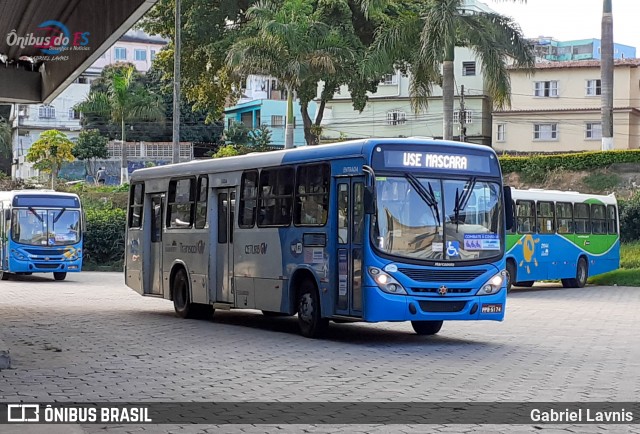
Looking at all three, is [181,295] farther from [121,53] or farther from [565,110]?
[121,53]

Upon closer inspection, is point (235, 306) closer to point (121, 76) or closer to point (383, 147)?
point (383, 147)

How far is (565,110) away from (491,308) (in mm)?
60207

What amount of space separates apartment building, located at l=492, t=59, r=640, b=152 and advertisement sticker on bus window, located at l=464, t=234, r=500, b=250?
58.0m

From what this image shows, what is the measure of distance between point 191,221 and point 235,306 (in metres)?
2.48

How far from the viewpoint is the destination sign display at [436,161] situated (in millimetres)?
16609

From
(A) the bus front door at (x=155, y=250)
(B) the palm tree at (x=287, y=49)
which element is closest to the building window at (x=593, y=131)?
(B) the palm tree at (x=287, y=49)

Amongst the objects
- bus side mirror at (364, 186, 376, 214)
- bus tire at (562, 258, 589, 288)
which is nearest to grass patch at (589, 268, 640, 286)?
bus tire at (562, 258, 589, 288)

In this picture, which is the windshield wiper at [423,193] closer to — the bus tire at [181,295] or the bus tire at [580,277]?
the bus tire at [181,295]

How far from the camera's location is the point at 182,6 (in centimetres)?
5541

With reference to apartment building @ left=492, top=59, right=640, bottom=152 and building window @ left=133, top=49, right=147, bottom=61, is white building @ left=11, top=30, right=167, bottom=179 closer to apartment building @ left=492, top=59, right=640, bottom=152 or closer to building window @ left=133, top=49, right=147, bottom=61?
building window @ left=133, top=49, right=147, bottom=61

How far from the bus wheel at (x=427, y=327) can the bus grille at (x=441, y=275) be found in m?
1.90

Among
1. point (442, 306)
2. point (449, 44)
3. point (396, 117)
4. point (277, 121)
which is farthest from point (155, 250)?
point (277, 121)

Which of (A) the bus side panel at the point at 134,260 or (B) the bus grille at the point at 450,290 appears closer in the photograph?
(B) the bus grille at the point at 450,290

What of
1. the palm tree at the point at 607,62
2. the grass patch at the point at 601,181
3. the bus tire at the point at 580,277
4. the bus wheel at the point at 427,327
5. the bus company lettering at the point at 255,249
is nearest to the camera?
the bus wheel at the point at 427,327
